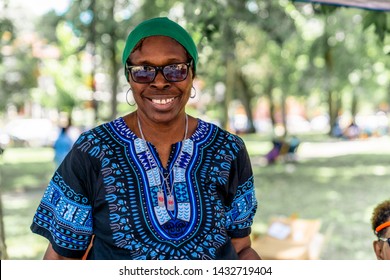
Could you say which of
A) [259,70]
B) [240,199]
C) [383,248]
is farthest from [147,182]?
[259,70]

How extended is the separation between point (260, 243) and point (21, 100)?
23951 millimetres

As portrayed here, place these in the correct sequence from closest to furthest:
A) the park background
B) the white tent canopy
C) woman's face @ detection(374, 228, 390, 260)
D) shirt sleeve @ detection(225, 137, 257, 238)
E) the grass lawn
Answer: shirt sleeve @ detection(225, 137, 257, 238)
woman's face @ detection(374, 228, 390, 260)
the white tent canopy
the park background
the grass lawn

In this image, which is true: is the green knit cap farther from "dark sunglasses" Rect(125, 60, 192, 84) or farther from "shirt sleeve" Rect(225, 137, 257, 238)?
"shirt sleeve" Rect(225, 137, 257, 238)

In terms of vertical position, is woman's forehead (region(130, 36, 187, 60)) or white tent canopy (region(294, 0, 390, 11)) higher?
white tent canopy (region(294, 0, 390, 11))

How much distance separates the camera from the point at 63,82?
35656 mm

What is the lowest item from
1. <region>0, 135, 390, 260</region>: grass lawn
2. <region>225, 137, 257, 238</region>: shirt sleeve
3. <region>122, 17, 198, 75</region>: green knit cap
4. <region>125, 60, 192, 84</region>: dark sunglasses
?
<region>0, 135, 390, 260</region>: grass lawn

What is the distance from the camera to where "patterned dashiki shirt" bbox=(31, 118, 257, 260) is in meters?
1.97

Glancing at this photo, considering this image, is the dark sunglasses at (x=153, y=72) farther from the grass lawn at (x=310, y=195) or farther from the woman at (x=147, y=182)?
the grass lawn at (x=310, y=195)

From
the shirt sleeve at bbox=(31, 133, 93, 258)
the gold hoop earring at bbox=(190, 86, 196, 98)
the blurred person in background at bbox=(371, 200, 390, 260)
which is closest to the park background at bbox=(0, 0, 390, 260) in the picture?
the gold hoop earring at bbox=(190, 86, 196, 98)

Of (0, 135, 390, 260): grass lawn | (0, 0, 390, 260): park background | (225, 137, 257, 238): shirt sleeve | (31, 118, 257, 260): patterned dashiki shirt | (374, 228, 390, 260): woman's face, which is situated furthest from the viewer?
(0, 135, 390, 260): grass lawn

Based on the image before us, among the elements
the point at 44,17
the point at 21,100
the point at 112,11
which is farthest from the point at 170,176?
the point at 21,100

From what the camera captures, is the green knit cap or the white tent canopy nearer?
the green knit cap

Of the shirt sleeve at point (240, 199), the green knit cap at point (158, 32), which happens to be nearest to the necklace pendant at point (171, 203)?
the shirt sleeve at point (240, 199)
